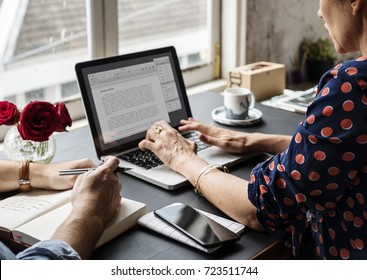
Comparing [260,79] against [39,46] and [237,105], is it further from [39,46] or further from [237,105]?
[39,46]

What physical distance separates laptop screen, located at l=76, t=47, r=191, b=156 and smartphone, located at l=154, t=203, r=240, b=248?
1.24ft

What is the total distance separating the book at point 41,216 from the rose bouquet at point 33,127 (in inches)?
5.2

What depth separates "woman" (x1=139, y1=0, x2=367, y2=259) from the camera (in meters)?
1.04

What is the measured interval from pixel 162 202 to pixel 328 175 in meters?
0.40

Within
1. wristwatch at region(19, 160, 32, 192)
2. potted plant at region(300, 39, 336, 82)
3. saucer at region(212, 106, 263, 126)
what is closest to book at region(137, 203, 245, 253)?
wristwatch at region(19, 160, 32, 192)

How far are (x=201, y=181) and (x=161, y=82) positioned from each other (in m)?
0.45

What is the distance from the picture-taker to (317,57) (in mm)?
2900

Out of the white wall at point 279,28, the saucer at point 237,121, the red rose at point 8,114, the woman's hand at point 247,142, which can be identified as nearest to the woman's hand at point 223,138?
the woman's hand at point 247,142

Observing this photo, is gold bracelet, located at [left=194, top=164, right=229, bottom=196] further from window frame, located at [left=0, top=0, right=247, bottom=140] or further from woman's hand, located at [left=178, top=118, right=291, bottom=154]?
window frame, located at [left=0, top=0, right=247, bottom=140]

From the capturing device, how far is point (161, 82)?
1.66m

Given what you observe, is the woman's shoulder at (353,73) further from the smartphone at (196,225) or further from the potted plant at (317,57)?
the potted plant at (317,57)

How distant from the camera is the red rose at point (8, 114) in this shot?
4.42 feet
